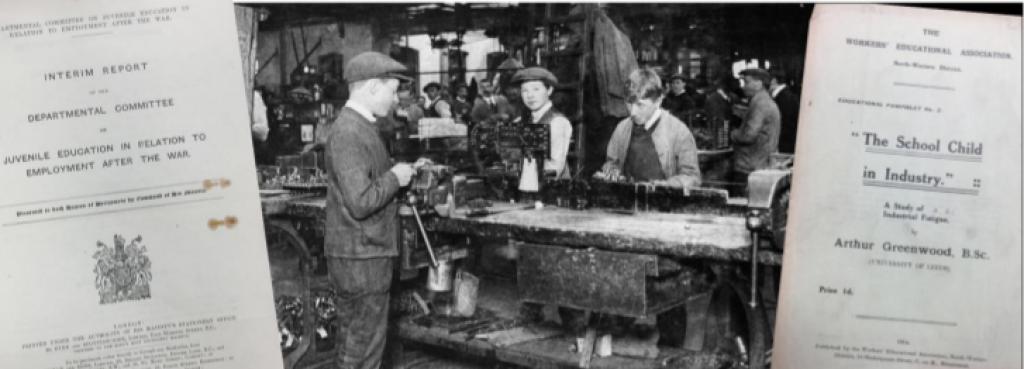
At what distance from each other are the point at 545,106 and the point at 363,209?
42 cm

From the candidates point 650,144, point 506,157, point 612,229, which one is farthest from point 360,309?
point 650,144

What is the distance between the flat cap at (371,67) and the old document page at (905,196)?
0.77m

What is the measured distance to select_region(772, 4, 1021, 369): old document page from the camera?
1.32 meters

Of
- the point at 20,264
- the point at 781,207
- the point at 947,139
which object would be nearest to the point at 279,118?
the point at 20,264

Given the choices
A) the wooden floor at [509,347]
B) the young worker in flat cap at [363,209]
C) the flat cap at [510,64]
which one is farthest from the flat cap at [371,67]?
the wooden floor at [509,347]

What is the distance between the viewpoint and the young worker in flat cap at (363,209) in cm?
147

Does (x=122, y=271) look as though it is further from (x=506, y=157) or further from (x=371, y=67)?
(x=506, y=157)

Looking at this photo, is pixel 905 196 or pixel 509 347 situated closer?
pixel 905 196

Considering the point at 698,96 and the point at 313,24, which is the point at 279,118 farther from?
the point at 698,96

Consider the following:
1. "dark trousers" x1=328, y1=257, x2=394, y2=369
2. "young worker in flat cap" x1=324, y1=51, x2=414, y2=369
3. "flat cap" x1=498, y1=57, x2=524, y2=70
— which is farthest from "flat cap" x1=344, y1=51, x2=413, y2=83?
"dark trousers" x1=328, y1=257, x2=394, y2=369

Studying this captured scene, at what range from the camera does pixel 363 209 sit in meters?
1.50

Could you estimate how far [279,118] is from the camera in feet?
4.73

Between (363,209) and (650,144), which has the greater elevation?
(650,144)

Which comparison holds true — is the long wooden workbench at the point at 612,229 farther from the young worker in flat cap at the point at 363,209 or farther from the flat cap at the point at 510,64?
the flat cap at the point at 510,64
